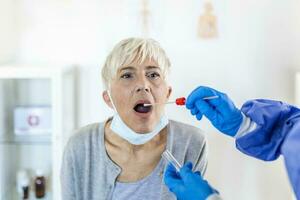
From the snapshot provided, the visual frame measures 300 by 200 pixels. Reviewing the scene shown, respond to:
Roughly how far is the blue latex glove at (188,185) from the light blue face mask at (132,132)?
0.37 meters

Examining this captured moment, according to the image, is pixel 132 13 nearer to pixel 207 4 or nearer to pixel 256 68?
pixel 207 4

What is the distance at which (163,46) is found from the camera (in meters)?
2.03

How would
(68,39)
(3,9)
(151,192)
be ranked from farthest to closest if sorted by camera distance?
(68,39)
(3,9)
(151,192)

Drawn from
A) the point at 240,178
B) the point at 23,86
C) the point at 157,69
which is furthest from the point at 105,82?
the point at 240,178

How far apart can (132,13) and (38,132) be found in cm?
70

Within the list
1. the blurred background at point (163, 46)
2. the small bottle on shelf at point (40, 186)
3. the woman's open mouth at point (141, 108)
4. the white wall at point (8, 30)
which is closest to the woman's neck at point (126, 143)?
the woman's open mouth at point (141, 108)

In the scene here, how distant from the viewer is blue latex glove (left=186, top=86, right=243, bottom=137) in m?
1.20

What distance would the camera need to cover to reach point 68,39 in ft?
6.72

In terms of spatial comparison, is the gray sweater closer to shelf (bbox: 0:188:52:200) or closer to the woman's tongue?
the woman's tongue

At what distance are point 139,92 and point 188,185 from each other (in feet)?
1.61

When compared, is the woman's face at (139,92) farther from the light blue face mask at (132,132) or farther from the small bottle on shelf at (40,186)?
the small bottle on shelf at (40,186)

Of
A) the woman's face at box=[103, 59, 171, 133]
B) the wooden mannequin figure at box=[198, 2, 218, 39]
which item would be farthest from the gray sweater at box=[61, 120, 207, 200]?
the wooden mannequin figure at box=[198, 2, 218, 39]

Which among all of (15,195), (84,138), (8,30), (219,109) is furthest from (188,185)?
(8,30)

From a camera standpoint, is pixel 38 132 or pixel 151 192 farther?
pixel 38 132
